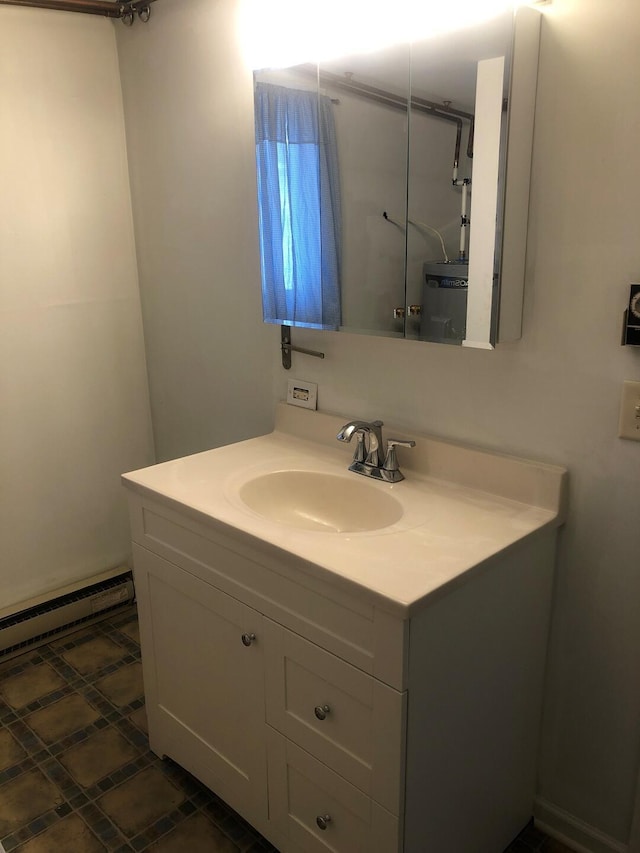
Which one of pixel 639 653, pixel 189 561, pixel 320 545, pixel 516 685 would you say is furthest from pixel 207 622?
pixel 639 653

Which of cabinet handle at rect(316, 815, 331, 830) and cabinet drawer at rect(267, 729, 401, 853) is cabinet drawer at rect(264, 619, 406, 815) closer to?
cabinet drawer at rect(267, 729, 401, 853)

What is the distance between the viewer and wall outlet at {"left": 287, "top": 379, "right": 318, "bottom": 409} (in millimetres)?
1937

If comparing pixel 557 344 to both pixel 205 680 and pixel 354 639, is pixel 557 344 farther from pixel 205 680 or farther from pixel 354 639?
pixel 205 680

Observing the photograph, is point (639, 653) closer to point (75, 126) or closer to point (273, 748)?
point (273, 748)

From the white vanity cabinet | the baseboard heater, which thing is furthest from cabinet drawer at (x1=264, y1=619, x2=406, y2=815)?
the baseboard heater

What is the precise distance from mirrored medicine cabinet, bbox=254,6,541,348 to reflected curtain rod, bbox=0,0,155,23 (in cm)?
66

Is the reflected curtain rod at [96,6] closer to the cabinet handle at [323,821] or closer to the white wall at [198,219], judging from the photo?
the white wall at [198,219]

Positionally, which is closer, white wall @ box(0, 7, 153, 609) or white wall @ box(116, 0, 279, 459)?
white wall @ box(116, 0, 279, 459)

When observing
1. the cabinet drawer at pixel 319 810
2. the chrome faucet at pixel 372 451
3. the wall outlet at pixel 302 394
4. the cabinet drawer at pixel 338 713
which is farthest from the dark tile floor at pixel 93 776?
the wall outlet at pixel 302 394

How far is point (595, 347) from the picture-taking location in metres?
1.36

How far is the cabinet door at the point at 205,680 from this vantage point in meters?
1.51

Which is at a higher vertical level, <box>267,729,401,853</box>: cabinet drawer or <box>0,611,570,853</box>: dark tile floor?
<box>267,729,401,853</box>: cabinet drawer

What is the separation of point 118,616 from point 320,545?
1.57 m

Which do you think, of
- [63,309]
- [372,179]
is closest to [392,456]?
[372,179]
